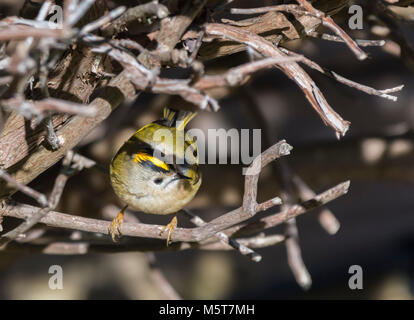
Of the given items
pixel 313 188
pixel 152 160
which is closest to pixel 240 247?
pixel 152 160

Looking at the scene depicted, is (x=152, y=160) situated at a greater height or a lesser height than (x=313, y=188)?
greater

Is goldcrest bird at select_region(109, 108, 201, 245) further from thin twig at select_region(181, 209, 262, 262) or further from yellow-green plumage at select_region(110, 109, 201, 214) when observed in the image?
thin twig at select_region(181, 209, 262, 262)

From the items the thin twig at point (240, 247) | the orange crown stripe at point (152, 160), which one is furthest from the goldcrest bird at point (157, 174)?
the thin twig at point (240, 247)

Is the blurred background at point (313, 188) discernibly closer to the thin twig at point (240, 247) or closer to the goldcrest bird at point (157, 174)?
the goldcrest bird at point (157, 174)

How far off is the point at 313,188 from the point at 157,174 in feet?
2.70

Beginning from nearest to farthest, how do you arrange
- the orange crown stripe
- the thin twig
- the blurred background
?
the thin twig, the orange crown stripe, the blurred background

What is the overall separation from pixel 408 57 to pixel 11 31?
1099 millimetres

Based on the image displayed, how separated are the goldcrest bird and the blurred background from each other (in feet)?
1.13

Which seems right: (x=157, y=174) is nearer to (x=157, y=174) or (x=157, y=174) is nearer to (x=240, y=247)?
(x=157, y=174)

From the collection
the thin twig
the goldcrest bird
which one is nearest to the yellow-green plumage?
the goldcrest bird

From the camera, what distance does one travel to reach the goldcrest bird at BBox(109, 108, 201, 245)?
1317 mm

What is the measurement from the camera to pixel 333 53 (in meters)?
2.32

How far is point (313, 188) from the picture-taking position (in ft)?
6.50

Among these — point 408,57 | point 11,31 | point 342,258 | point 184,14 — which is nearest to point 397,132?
point 408,57
